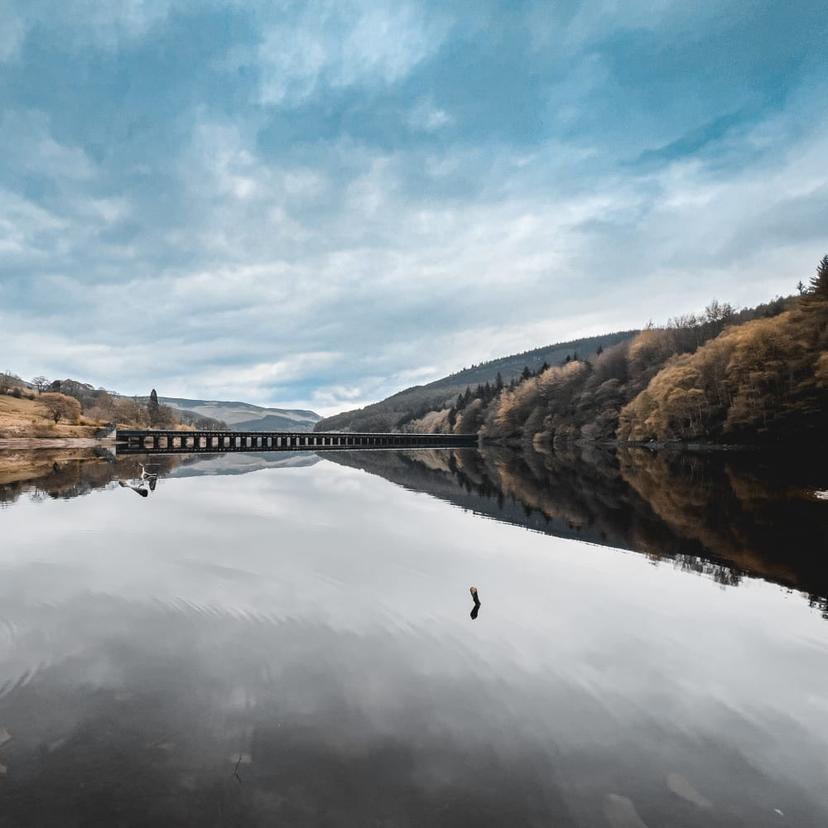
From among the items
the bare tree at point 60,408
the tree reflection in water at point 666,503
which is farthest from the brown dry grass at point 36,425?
the tree reflection in water at point 666,503

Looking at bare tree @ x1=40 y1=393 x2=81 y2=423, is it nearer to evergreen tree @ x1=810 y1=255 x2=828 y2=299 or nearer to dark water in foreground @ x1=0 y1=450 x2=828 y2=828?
dark water in foreground @ x1=0 y1=450 x2=828 y2=828

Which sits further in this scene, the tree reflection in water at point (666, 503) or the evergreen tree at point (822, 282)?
the evergreen tree at point (822, 282)

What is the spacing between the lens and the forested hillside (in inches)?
2751

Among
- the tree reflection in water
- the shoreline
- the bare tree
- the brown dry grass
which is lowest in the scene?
the tree reflection in water

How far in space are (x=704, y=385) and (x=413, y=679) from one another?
94.5 m

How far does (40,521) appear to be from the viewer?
86.1ft

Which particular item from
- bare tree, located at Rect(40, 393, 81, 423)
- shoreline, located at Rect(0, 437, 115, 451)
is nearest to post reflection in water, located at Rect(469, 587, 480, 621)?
shoreline, located at Rect(0, 437, 115, 451)

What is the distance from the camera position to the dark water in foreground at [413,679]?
6676 mm

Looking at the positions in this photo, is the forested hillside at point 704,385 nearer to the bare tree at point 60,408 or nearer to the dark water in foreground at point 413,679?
the dark water in foreground at point 413,679

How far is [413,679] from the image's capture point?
402 inches

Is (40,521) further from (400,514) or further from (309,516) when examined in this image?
(400,514)

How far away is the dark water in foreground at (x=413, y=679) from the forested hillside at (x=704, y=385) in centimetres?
5853

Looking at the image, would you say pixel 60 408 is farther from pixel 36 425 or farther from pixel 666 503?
pixel 666 503

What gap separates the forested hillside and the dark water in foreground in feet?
192
